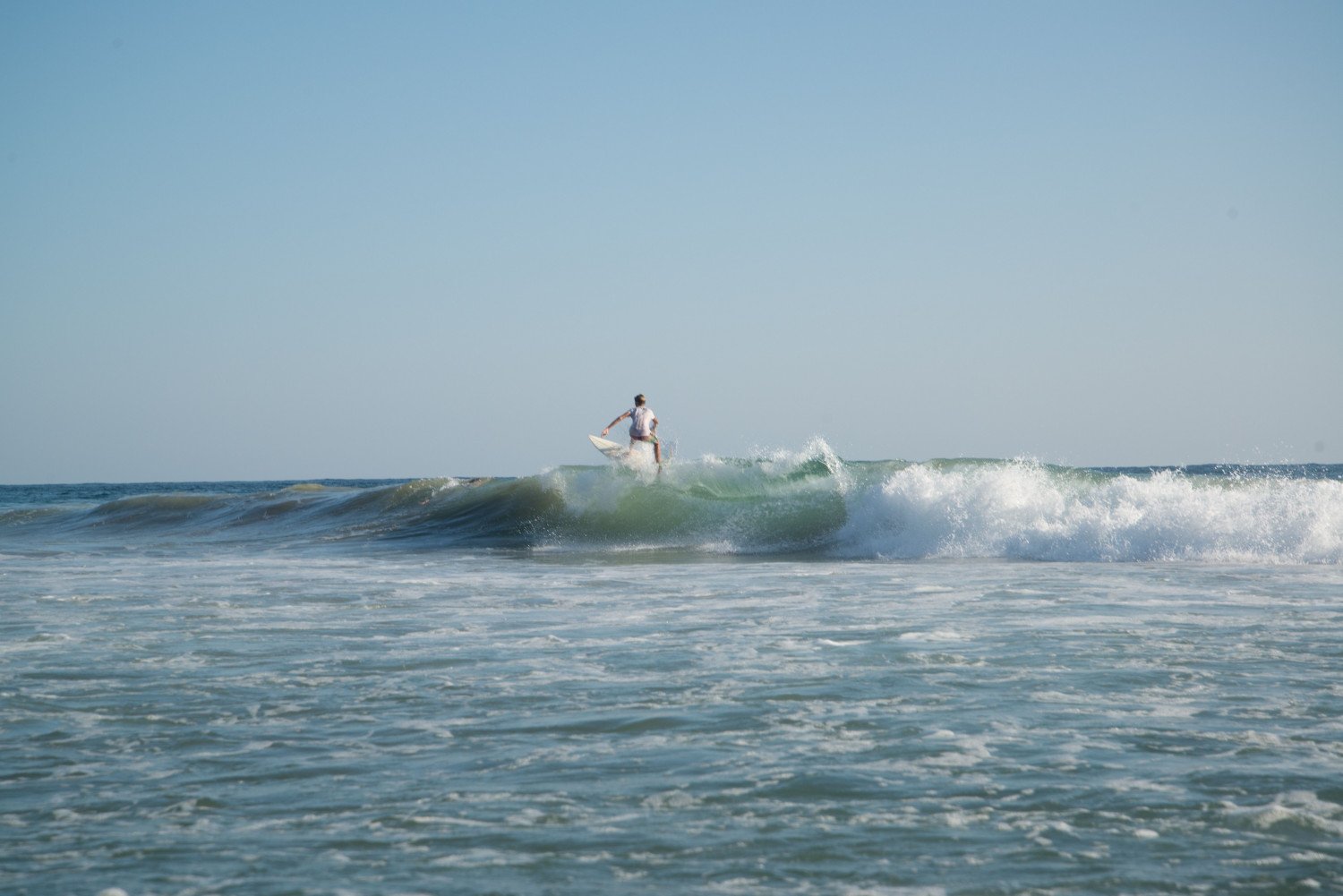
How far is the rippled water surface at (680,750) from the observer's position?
3.51m

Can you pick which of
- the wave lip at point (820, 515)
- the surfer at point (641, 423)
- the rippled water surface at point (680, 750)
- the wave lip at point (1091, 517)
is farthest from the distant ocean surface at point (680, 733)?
the surfer at point (641, 423)

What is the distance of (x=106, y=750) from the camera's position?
4.94 m

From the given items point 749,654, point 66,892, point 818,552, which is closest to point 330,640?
point 749,654

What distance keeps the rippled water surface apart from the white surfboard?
39.5 ft

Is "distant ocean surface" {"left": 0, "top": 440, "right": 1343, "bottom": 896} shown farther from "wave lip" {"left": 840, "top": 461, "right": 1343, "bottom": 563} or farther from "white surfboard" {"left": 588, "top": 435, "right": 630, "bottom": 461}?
"white surfboard" {"left": 588, "top": 435, "right": 630, "bottom": 461}

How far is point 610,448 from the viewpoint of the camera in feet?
71.7

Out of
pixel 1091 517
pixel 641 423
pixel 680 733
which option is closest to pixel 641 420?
A: pixel 641 423

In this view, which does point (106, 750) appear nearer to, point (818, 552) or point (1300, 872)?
point (1300, 872)

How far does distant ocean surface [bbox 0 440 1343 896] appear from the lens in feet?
11.6

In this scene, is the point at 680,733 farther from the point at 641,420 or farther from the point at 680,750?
the point at 641,420

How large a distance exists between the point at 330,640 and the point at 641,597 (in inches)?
136

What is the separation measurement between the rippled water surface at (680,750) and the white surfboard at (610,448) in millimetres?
12053

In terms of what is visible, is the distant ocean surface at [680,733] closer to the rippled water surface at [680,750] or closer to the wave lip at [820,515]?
the rippled water surface at [680,750]

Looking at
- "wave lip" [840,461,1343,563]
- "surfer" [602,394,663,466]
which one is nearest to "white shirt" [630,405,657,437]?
"surfer" [602,394,663,466]
